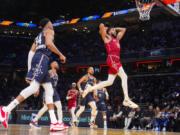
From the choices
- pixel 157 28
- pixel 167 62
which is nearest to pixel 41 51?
pixel 167 62

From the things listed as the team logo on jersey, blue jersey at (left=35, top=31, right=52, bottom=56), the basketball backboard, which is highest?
the basketball backboard

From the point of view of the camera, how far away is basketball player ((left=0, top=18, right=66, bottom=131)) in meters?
5.77

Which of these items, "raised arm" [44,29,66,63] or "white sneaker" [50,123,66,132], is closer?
"raised arm" [44,29,66,63]

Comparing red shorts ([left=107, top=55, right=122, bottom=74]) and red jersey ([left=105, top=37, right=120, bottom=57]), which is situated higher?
red jersey ([left=105, top=37, right=120, bottom=57])

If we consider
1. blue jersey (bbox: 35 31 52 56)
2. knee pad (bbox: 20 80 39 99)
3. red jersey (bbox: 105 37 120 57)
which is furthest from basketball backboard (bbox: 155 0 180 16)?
knee pad (bbox: 20 80 39 99)

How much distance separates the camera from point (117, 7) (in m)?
26.6

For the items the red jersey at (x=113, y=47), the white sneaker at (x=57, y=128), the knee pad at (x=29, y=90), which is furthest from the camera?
the red jersey at (x=113, y=47)

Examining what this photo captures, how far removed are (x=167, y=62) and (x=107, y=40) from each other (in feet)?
63.6

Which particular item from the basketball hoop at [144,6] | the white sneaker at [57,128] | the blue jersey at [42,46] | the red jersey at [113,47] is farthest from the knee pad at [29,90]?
the basketball hoop at [144,6]

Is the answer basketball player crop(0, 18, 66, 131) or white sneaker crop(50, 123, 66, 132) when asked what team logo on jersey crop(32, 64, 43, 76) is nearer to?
basketball player crop(0, 18, 66, 131)

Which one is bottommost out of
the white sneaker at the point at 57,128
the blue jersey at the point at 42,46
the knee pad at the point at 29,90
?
the white sneaker at the point at 57,128

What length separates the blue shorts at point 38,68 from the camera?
5824mm

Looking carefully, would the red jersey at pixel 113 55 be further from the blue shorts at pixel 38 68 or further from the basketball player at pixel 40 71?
the blue shorts at pixel 38 68

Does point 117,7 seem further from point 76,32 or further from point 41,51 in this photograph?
point 41,51
